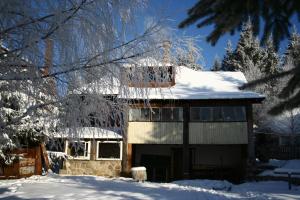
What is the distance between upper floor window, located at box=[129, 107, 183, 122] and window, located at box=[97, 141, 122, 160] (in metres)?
2.09

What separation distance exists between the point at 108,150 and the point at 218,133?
7.22 metres

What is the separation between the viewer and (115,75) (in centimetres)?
657

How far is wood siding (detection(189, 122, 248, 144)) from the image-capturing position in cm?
2566

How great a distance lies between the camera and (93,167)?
1043 inches

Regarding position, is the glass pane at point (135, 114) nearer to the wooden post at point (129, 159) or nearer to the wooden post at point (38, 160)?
the wooden post at point (129, 159)

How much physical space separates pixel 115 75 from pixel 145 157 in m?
22.3

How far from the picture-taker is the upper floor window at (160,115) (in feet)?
87.0

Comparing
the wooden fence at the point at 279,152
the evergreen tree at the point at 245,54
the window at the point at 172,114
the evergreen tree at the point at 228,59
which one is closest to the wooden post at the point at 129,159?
the window at the point at 172,114

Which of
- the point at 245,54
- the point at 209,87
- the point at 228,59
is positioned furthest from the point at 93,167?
the point at 228,59

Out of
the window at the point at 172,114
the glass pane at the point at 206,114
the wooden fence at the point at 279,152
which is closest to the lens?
the glass pane at the point at 206,114

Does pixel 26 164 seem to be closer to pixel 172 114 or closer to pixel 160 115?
pixel 160 115

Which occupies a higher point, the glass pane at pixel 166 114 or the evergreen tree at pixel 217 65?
the evergreen tree at pixel 217 65

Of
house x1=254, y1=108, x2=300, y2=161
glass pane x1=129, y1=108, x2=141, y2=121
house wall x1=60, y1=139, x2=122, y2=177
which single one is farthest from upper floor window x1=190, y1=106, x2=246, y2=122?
house x1=254, y1=108, x2=300, y2=161

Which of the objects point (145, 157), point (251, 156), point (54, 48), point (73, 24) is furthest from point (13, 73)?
point (145, 157)
